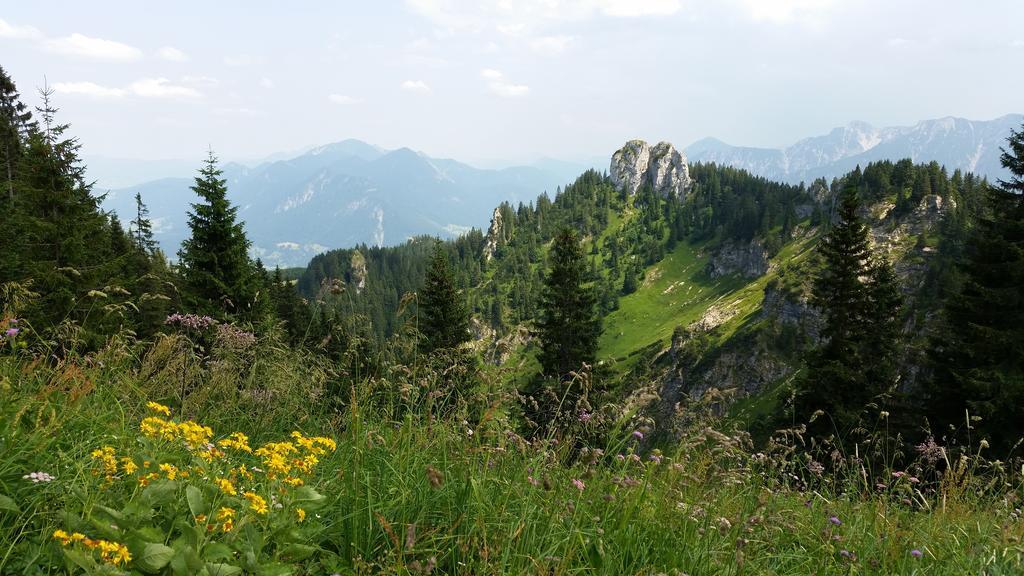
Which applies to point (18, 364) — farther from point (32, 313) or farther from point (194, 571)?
point (32, 313)

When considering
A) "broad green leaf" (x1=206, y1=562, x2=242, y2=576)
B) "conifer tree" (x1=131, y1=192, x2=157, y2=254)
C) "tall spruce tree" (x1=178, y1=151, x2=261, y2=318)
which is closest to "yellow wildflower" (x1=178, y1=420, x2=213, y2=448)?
"broad green leaf" (x1=206, y1=562, x2=242, y2=576)

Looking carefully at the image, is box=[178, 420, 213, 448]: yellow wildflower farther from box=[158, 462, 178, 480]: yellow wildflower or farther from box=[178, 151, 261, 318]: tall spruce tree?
box=[178, 151, 261, 318]: tall spruce tree

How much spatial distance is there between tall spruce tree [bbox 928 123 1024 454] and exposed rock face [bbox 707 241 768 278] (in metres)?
141

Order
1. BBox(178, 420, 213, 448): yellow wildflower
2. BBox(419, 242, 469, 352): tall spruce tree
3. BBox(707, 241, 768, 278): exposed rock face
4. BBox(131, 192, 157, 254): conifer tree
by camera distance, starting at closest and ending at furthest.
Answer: BBox(178, 420, 213, 448): yellow wildflower < BBox(419, 242, 469, 352): tall spruce tree < BBox(131, 192, 157, 254): conifer tree < BBox(707, 241, 768, 278): exposed rock face

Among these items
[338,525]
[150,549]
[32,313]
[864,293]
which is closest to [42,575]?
[150,549]

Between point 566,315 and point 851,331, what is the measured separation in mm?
13880

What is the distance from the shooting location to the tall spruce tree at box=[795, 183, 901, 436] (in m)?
22.0

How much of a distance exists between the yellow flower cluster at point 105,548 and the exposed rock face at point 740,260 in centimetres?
16633

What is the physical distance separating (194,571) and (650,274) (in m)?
195

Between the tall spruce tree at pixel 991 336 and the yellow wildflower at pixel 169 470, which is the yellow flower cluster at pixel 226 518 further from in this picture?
the tall spruce tree at pixel 991 336

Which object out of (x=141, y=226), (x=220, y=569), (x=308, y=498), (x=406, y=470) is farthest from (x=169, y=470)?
(x=141, y=226)

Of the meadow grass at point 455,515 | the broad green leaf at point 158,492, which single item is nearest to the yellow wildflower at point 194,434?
the meadow grass at point 455,515

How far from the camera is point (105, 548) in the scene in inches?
73.1

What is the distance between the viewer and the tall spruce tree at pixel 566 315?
29578mm
